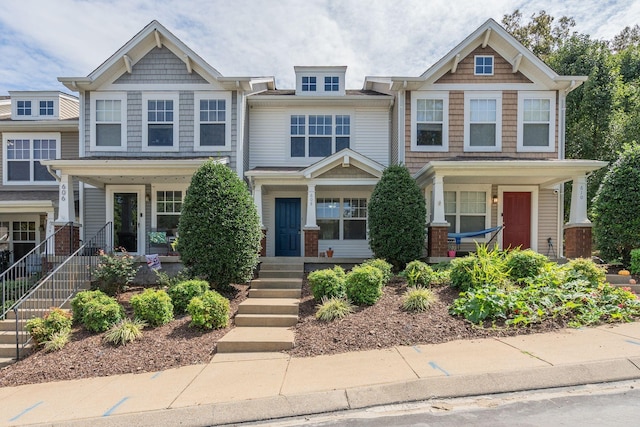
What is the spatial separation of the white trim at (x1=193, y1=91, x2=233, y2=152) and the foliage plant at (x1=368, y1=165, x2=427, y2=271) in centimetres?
532

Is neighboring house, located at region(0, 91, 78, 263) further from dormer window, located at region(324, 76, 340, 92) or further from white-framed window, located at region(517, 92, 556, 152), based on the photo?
white-framed window, located at region(517, 92, 556, 152)

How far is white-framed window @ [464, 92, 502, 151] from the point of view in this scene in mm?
12141

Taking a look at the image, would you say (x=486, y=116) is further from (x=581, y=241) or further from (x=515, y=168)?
(x=581, y=241)

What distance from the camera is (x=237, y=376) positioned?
5047 mm

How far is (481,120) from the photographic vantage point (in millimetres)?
12203

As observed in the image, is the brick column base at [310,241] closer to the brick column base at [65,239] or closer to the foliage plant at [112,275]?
the foliage plant at [112,275]

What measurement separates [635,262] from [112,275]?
1229 centimetres

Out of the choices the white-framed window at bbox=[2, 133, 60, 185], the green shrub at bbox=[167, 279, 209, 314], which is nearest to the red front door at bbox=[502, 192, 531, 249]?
the green shrub at bbox=[167, 279, 209, 314]

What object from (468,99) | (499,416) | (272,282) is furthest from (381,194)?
(499,416)

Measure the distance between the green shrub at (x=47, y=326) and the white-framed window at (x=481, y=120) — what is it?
457 inches

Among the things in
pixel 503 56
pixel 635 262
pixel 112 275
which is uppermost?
pixel 503 56

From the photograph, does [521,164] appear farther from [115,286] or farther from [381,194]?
[115,286]

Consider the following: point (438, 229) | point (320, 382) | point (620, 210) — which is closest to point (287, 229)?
point (438, 229)

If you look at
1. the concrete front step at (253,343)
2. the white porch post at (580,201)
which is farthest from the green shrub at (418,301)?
the white porch post at (580,201)
